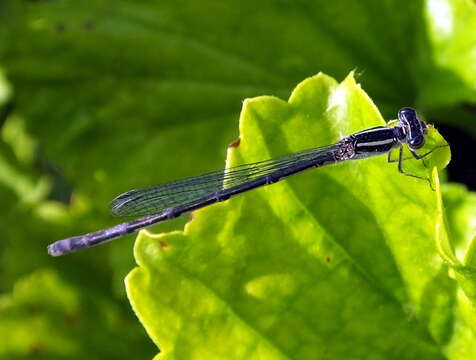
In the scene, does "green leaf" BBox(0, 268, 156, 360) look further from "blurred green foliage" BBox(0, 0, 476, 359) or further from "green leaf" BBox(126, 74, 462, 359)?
"green leaf" BBox(126, 74, 462, 359)

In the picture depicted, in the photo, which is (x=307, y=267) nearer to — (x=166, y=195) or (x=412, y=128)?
(x=412, y=128)

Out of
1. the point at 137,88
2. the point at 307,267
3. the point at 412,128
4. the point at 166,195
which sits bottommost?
the point at 166,195

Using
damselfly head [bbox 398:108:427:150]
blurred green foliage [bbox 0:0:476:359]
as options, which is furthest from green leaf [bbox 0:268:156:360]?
damselfly head [bbox 398:108:427:150]

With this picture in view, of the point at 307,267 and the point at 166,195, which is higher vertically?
the point at 307,267

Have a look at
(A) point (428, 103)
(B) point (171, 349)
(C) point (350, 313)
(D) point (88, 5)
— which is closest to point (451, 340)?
(C) point (350, 313)

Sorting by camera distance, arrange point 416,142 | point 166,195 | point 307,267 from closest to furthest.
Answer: point 307,267 → point 416,142 → point 166,195

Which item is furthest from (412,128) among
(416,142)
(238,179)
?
(238,179)

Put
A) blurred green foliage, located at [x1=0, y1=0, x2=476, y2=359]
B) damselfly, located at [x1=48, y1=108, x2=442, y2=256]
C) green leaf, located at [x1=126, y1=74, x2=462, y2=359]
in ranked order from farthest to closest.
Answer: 1. blurred green foliage, located at [x1=0, y1=0, x2=476, y2=359]
2. damselfly, located at [x1=48, y1=108, x2=442, y2=256]
3. green leaf, located at [x1=126, y1=74, x2=462, y2=359]
